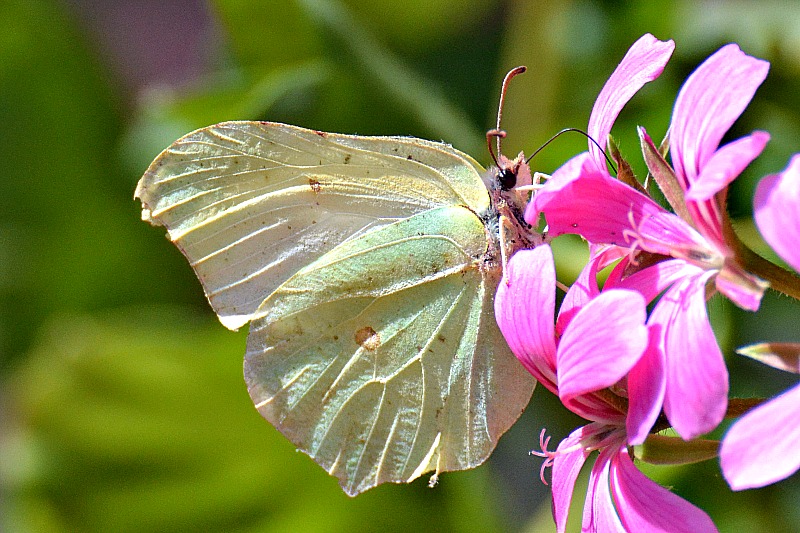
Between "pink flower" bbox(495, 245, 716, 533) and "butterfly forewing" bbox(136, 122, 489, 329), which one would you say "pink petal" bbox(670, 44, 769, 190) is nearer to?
"pink flower" bbox(495, 245, 716, 533)

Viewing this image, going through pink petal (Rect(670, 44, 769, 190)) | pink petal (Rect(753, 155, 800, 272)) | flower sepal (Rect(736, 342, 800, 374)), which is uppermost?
pink petal (Rect(670, 44, 769, 190))

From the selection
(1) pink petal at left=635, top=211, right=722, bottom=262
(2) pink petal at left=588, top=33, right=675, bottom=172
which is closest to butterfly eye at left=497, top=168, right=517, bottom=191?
(2) pink petal at left=588, top=33, right=675, bottom=172

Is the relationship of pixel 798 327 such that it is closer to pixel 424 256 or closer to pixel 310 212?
pixel 424 256

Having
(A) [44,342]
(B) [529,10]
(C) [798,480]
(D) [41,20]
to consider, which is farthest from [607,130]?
(D) [41,20]

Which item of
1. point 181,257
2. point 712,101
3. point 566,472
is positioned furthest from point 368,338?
point 181,257

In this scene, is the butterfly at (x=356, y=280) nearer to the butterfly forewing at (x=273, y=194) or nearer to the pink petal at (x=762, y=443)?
the butterfly forewing at (x=273, y=194)

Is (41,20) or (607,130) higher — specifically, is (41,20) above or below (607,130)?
above
